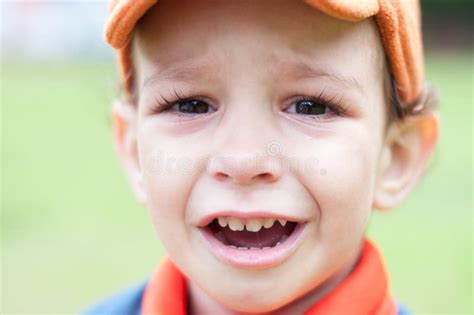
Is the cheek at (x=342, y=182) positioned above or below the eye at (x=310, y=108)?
below

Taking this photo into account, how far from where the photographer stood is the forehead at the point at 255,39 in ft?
4.56

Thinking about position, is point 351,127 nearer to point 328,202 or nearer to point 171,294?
point 328,202

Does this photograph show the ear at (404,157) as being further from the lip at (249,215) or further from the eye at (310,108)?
the lip at (249,215)

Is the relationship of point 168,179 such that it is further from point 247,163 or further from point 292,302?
point 292,302

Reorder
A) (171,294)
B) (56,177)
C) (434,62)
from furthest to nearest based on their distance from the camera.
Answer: (434,62) < (56,177) < (171,294)

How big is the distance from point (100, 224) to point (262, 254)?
9.78 ft

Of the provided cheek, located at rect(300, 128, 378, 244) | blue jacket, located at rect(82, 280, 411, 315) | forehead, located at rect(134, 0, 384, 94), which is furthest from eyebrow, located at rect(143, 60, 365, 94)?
blue jacket, located at rect(82, 280, 411, 315)

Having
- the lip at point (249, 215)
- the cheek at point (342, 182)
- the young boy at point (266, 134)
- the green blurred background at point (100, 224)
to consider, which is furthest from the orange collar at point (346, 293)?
the green blurred background at point (100, 224)

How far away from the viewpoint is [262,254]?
143cm

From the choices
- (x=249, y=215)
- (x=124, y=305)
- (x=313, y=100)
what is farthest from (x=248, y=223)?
(x=124, y=305)

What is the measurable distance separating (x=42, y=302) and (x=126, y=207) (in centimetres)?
154

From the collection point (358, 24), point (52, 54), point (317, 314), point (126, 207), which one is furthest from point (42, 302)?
point (52, 54)

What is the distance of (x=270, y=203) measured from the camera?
4.53 ft

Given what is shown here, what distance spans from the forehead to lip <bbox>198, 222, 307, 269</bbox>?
0.99 feet
